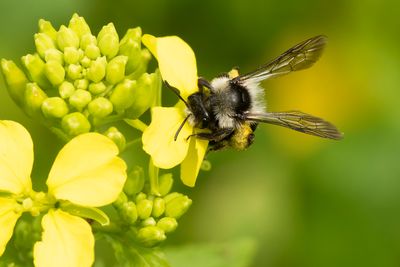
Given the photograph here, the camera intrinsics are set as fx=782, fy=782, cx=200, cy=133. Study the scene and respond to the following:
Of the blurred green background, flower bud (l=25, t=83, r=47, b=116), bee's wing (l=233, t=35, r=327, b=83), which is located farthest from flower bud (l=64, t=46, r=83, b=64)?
the blurred green background

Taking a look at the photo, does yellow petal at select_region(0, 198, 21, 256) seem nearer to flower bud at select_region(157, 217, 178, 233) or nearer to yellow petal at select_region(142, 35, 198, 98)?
flower bud at select_region(157, 217, 178, 233)

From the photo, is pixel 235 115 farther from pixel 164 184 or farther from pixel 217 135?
pixel 164 184

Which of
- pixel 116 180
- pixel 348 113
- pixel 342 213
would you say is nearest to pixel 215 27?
pixel 348 113

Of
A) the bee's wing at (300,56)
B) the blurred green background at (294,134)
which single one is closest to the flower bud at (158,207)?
the bee's wing at (300,56)

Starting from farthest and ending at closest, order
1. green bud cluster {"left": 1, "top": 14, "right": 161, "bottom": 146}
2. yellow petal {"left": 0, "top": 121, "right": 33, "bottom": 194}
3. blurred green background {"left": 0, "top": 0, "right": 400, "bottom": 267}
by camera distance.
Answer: blurred green background {"left": 0, "top": 0, "right": 400, "bottom": 267}
green bud cluster {"left": 1, "top": 14, "right": 161, "bottom": 146}
yellow petal {"left": 0, "top": 121, "right": 33, "bottom": 194}

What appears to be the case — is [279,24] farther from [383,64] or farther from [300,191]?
[300,191]

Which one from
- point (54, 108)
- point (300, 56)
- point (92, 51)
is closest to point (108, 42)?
point (92, 51)
